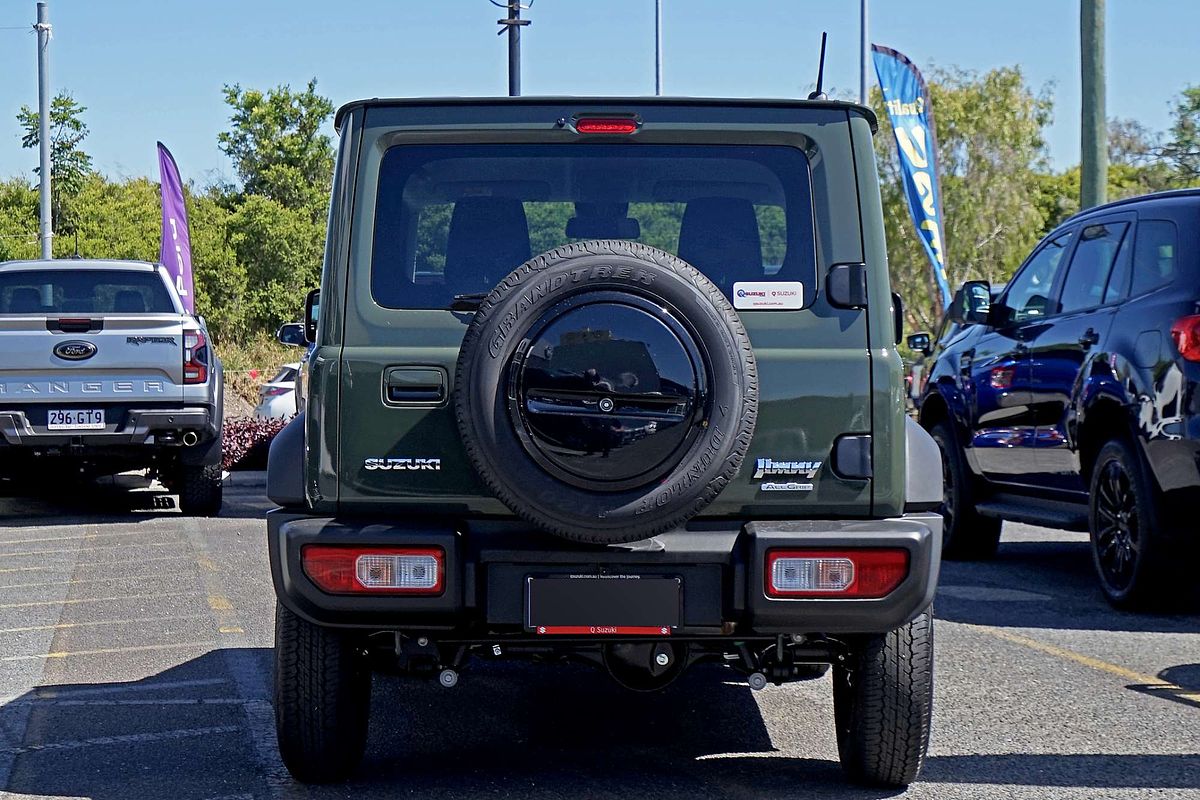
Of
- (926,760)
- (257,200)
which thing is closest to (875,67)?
(926,760)

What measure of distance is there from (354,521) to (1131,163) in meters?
48.8

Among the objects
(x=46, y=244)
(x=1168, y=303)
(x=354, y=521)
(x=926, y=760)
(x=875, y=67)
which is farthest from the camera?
(x=46, y=244)

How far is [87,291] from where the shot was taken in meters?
12.4

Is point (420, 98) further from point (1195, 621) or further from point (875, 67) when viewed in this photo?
point (875, 67)

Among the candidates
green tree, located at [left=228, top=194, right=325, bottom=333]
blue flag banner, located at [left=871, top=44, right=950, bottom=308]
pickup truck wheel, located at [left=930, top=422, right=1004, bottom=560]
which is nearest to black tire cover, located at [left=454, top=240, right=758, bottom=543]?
pickup truck wheel, located at [left=930, top=422, right=1004, bottom=560]

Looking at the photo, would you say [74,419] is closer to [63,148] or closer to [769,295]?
[769,295]

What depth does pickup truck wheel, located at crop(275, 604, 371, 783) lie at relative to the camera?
4520 mm

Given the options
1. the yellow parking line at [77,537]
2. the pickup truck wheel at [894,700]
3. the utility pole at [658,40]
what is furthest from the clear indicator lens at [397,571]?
the utility pole at [658,40]

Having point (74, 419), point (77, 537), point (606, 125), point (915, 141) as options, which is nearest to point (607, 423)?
point (606, 125)

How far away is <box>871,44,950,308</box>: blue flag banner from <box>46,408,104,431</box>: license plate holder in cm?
973

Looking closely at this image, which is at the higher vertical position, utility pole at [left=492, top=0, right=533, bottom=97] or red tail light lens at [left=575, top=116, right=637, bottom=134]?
utility pole at [left=492, top=0, right=533, bottom=97]

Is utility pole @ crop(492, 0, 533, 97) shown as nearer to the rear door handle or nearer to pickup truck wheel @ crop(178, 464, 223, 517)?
pickup truck wheel @ crop(178, 464, 223, 517)

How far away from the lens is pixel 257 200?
154 feet

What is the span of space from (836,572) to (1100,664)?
9.38ft
